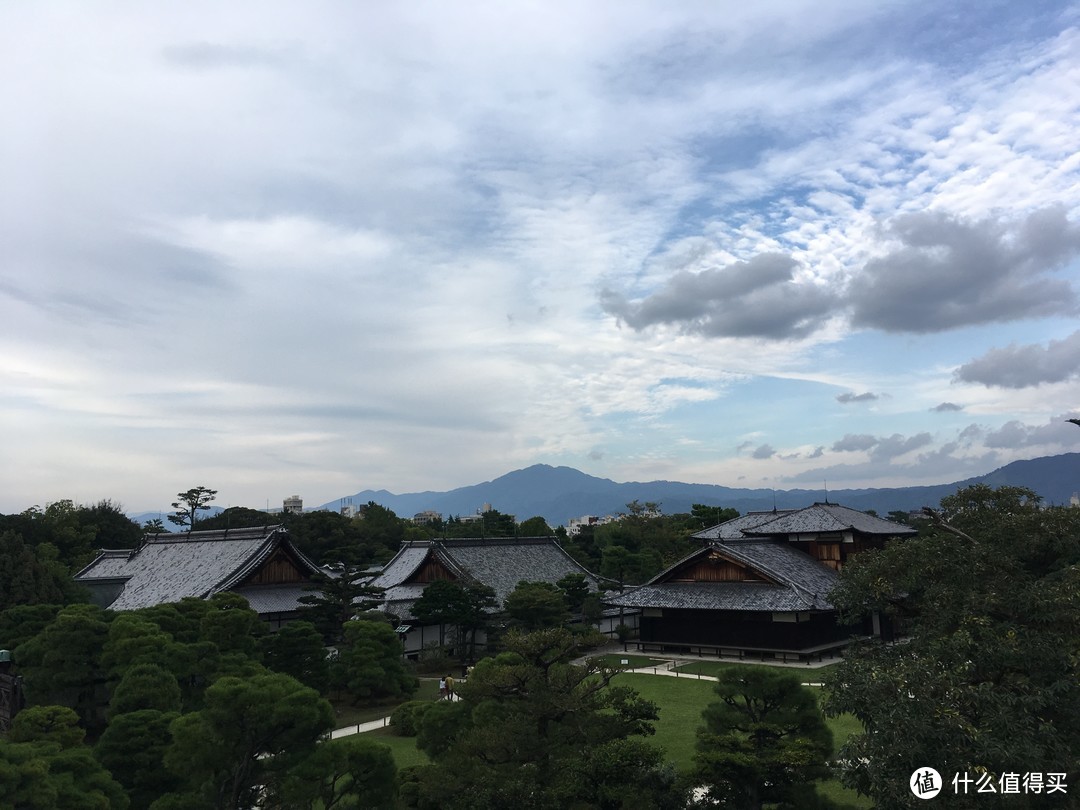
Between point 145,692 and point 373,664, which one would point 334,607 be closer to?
point 373,664

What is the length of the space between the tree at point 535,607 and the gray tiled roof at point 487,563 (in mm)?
4779

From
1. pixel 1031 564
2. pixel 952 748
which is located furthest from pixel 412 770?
pixel 1031 564

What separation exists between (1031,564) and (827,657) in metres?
25.7

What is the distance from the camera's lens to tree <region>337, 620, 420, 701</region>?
87.8 feet

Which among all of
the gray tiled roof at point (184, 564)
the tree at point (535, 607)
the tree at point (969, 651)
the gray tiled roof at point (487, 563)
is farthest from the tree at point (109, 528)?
the tree at point (969, 651)

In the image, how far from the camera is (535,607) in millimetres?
34844

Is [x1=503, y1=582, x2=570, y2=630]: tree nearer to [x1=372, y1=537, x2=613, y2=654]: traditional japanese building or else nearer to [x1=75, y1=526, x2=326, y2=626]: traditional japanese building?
[x1=372, y1=537, x2=613, y2=654]: traditional japanese building

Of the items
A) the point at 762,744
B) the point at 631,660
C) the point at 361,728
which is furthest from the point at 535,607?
the point at 762,744

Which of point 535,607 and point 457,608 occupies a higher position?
point 457,608

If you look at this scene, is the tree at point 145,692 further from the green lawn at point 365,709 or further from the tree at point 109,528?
the tree at point 109,528

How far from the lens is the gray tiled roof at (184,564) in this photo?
116 ft

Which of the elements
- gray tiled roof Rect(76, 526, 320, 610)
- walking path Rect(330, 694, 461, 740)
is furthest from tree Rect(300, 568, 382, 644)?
walking path Rect(330, 694, 461, 740)

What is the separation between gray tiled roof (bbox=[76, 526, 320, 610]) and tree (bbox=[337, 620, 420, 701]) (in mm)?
8986

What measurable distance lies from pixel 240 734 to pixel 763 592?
1126 inches
